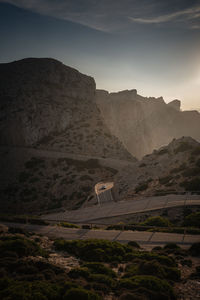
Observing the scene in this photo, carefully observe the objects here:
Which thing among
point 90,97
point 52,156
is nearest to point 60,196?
point 52,156

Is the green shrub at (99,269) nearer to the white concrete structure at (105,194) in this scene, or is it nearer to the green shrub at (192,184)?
the green shrub at (192,184)

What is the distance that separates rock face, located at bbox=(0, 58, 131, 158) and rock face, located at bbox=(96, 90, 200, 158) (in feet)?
125

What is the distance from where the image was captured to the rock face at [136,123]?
13988 centimetres

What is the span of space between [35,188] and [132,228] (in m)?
38.8

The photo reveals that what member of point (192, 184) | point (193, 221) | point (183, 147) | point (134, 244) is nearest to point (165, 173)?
point (183, 147)

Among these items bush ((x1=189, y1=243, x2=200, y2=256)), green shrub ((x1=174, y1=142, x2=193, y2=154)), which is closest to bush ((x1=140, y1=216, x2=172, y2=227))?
bush ((x1=189, y1=243, x2=200, y2=256))

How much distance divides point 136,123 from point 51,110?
7784 centimetres

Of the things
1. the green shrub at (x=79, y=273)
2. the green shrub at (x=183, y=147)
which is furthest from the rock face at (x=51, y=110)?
the green shrub at (x=79, y=273)

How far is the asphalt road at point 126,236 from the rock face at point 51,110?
53.0 meters

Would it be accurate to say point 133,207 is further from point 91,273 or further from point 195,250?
point 91,273

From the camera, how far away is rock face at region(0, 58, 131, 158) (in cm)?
7675

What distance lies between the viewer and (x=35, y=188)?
180 feet

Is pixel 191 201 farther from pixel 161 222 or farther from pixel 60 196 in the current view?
pixel 60 196

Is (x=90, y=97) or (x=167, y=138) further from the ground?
(x=90, y=97)
